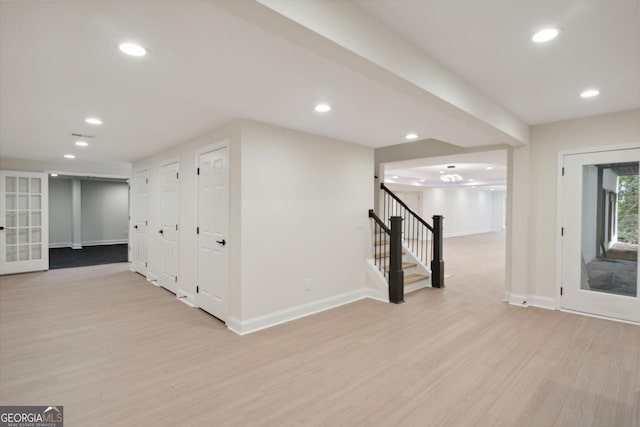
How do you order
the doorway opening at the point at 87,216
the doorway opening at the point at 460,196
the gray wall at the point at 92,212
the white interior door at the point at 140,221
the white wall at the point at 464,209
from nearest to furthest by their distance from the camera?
the white interior door at the point at 140,221 < the doorway opening at the point at 460,196 < the doorway opening at the point at 87,216 < the gray wall at the point at 92,212 < the white wall at the point at 464,209

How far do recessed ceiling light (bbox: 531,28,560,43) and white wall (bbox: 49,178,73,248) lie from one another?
12600 millimetres

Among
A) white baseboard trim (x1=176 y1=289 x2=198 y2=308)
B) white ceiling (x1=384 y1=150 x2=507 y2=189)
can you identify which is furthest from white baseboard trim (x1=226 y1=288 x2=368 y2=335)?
white ceiling (x1=384 y1=150 x2=507 y2=189)

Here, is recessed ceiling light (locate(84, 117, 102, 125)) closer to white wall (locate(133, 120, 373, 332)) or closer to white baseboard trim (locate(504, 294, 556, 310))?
white wall (locate(133, 120, 373, 332))

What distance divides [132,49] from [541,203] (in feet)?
15.9

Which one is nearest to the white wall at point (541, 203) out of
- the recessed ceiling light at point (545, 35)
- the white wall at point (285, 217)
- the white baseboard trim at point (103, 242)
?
the white wall at point (285, 217)

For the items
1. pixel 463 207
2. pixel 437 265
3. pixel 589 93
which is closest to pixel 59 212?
pixel 437 265

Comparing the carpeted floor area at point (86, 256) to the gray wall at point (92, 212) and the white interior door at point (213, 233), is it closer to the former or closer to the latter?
the gray wall at point (92, 212)

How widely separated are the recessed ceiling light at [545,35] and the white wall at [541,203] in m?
2.59

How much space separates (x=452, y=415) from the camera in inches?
82.0

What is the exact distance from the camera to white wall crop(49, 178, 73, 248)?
10.2m

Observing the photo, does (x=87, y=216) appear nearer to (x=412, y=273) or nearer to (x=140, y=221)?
(x=140, y=221)

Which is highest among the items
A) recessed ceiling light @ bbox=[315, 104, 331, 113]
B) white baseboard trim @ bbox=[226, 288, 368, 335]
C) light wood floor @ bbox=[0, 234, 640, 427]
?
recessed ceiling light @ bbox=[315, 104, 331, 113]

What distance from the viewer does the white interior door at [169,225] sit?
16.6 feet


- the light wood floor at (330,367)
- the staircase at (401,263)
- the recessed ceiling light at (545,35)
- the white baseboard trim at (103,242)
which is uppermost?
the recessed ceiling light at (545,35)
